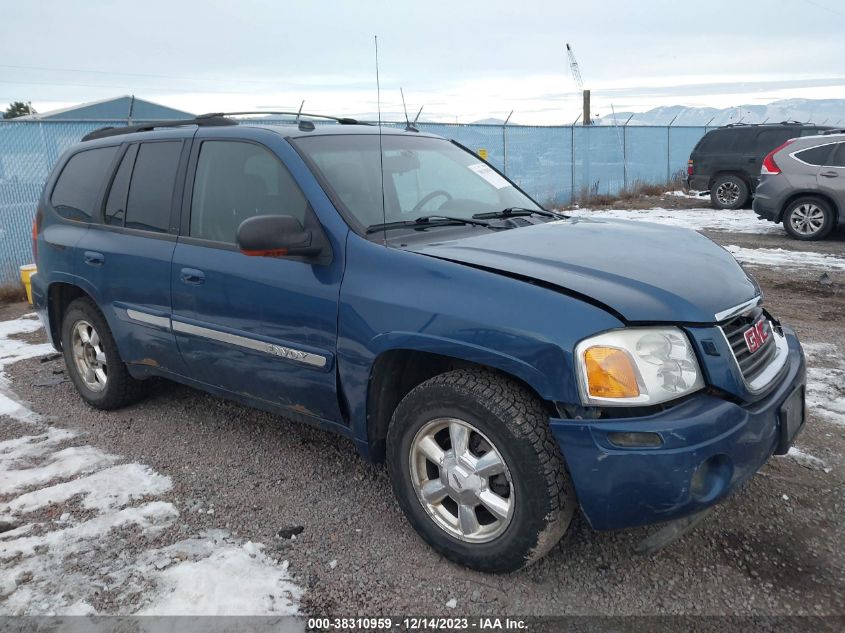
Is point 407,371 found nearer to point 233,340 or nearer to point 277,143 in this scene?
point 233,340

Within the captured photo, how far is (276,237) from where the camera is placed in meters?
3.01

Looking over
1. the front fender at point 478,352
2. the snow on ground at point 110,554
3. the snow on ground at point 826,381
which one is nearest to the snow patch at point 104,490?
the snow on ground at point 110,554

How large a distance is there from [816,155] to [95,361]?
10991mm

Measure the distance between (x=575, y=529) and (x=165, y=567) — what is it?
177 centimetres

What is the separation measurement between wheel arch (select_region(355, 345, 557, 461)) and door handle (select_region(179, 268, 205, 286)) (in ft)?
3.91

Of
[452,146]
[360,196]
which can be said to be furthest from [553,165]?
[360,196]

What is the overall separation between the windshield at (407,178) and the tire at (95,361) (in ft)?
6.70

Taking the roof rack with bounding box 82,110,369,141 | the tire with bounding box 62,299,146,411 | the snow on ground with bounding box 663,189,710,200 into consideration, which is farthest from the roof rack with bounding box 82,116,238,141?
the snow on ground with bounding box 663,189,710,200

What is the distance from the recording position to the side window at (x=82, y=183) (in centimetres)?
452

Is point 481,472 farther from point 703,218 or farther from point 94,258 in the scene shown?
point 703,218

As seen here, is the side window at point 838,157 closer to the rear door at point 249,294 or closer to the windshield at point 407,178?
the windshield at point 407,178

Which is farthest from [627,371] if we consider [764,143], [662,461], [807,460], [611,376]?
[764,143]

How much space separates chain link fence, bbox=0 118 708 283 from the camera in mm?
9336

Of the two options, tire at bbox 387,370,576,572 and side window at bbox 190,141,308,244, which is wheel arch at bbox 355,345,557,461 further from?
side window at bbox 190,141,308,244
